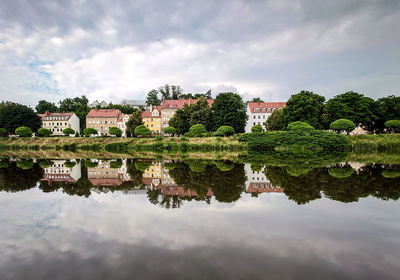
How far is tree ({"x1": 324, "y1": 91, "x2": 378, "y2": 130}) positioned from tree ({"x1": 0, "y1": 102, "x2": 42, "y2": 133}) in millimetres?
78766

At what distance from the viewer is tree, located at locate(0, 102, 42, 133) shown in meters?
61.3

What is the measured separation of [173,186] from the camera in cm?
1017

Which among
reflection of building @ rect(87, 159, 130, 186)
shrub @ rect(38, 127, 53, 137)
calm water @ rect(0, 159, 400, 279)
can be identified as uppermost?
shrub @ rect(38, 127, 53, 137)

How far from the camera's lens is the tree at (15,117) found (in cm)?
6134

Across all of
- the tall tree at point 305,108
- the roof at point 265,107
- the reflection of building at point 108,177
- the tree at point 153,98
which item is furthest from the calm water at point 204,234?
the tree at point 153,98

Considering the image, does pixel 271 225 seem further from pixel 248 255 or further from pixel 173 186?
pixel 173 186

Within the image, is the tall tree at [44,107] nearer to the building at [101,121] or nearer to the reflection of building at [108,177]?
the building at [101,121]

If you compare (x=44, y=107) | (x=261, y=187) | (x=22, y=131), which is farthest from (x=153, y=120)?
(x=261, y=187)

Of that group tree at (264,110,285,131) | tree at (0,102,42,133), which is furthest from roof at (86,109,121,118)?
tree at (264,110,285,131)

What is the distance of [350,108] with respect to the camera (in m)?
49.7

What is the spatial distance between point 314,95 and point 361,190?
146ft

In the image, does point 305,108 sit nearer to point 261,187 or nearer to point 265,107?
point 265,107

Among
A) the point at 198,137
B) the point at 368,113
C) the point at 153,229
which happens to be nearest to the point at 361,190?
the point at 153,229

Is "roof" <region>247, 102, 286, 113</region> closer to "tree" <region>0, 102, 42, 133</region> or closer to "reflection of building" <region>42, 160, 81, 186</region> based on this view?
"tree" <region>0, 102, 42, 133</region>
